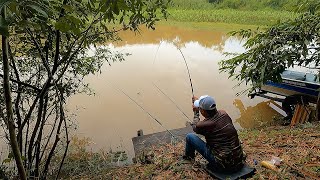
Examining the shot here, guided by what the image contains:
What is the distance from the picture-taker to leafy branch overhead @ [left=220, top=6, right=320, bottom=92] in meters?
5.93

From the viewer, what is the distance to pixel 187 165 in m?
4.55

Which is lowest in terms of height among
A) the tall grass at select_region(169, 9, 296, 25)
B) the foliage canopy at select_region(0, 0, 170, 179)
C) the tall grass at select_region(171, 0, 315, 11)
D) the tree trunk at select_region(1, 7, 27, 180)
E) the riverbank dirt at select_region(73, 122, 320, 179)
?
the riverbank dirt at select_region(73, 122, 320, 179)

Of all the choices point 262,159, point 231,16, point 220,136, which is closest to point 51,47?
point 220,136

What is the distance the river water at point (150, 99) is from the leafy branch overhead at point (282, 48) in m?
2.18

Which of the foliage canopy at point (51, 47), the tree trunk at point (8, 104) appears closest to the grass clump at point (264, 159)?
the foliage canopy at point (51, 47)

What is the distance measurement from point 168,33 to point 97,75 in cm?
1105

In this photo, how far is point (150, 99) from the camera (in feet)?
33.5

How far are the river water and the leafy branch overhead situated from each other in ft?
7.16

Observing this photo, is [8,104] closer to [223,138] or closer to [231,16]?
[223,138]

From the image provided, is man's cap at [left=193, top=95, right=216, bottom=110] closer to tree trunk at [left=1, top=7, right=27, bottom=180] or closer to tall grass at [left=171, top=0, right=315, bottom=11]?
tree trunk at [left=1, top=7, right=27, bottom=180]

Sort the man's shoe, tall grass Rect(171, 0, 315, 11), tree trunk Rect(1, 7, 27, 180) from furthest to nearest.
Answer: tall grass Rect(171, 0, 315, 11) < the man's shoe < tree trunk Rect(1, 7, 27, 180)

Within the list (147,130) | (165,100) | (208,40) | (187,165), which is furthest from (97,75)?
(208,40)

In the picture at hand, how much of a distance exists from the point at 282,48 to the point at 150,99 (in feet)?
15.7

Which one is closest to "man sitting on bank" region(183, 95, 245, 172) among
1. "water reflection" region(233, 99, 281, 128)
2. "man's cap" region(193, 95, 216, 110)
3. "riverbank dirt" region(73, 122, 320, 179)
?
"man's cap" region(193, 95, 216, 110)
